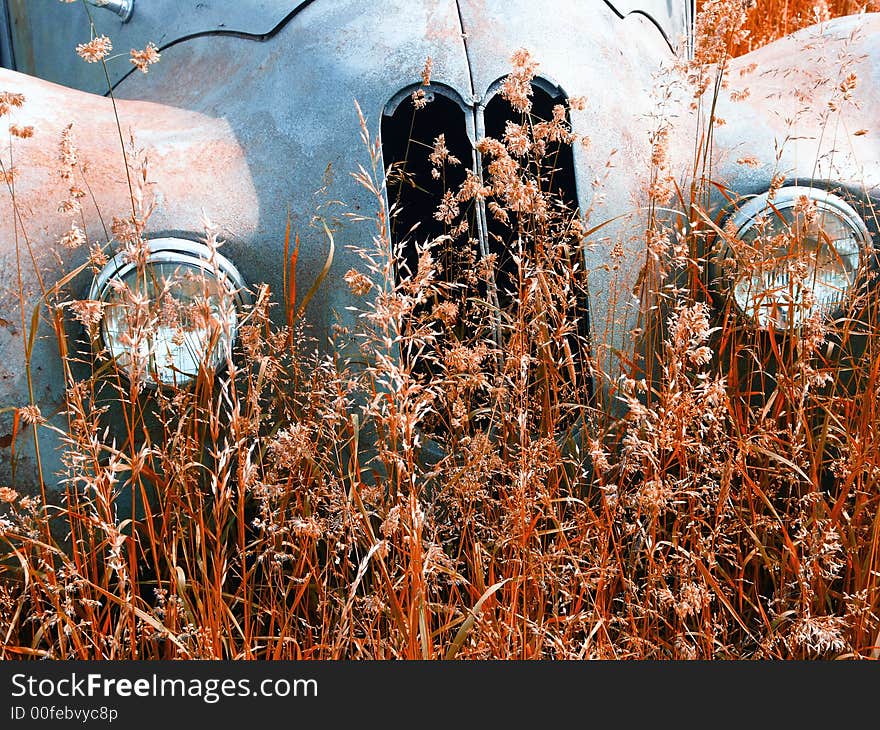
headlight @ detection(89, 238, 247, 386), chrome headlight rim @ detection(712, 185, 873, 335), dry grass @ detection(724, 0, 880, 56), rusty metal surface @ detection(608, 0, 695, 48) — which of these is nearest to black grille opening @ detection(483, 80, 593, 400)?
chrome headlight rim @ detection(712, 185, 873, 335)

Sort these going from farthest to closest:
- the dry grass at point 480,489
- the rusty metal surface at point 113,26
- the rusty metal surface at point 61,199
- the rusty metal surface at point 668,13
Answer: the rusty metal surface at point 668,13 < the rusty metal surface at point 113,26 < the rusty metal surface at point 61,199 < the dry grass at point 480,489

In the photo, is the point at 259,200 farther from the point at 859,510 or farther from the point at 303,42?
the point at 859,510

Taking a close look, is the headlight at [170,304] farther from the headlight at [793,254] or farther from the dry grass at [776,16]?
the dry grass at [776,16]

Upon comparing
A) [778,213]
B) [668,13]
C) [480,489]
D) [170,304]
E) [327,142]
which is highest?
[668,13]

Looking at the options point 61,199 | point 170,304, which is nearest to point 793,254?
Result: point 170,304

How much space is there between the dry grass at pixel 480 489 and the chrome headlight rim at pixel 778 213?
46mm

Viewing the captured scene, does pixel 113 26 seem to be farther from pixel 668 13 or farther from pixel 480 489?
pixel 480 489

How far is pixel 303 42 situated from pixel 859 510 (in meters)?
1.71

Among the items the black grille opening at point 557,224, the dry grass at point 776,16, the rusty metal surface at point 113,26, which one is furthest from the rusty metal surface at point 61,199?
the dry grass at point 776,16

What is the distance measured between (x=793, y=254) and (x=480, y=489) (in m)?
0.88

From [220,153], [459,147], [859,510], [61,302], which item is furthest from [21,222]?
[859,510]

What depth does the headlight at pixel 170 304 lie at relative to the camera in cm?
177

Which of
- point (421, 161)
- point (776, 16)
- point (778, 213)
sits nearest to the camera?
point (778, 213)

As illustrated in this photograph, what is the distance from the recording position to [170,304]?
1.76 meters
